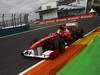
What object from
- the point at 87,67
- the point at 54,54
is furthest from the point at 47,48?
the point at 87,67

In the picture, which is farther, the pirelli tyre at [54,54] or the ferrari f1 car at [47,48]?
the ferrari f1 car at [47,48]

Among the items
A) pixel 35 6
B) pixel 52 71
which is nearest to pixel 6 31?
pixel 52 71

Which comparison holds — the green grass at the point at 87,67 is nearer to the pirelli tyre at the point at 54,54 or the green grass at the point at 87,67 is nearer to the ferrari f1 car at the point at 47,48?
the pirelli tyre at the point at 54,54

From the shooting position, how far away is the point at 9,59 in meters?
12.4

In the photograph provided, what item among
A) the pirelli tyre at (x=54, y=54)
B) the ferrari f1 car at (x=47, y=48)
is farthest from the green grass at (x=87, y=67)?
the ferrari f1 car at (x=47, y=48)

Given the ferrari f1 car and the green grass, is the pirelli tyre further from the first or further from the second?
the green grass

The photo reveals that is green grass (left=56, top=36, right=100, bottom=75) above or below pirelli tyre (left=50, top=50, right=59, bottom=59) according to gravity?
above

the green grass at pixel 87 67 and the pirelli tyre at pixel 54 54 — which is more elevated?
the green grass at pixel 87 67

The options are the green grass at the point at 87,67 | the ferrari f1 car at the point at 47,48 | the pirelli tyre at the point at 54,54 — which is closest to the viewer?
the green grass at the point at 87,67

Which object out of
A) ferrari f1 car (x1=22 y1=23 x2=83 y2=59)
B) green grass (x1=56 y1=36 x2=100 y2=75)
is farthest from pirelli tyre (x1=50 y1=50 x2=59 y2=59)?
green grass (x1=56 y1=36 x2=100 y2=75)

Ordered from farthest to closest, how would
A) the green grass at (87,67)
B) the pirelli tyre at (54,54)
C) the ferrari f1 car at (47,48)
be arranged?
the ferrari f1 car at (47,48), the pirelli tyre at (54,54), the green grass at (87,67)

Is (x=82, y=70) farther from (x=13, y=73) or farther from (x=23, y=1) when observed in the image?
(x=23, y=1)

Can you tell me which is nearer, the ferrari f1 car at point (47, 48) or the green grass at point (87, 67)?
the green grass at point (87, 67)

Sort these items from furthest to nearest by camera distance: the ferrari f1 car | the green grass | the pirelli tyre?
the ferrari f1 car → the pirelli tyre → the green grass
